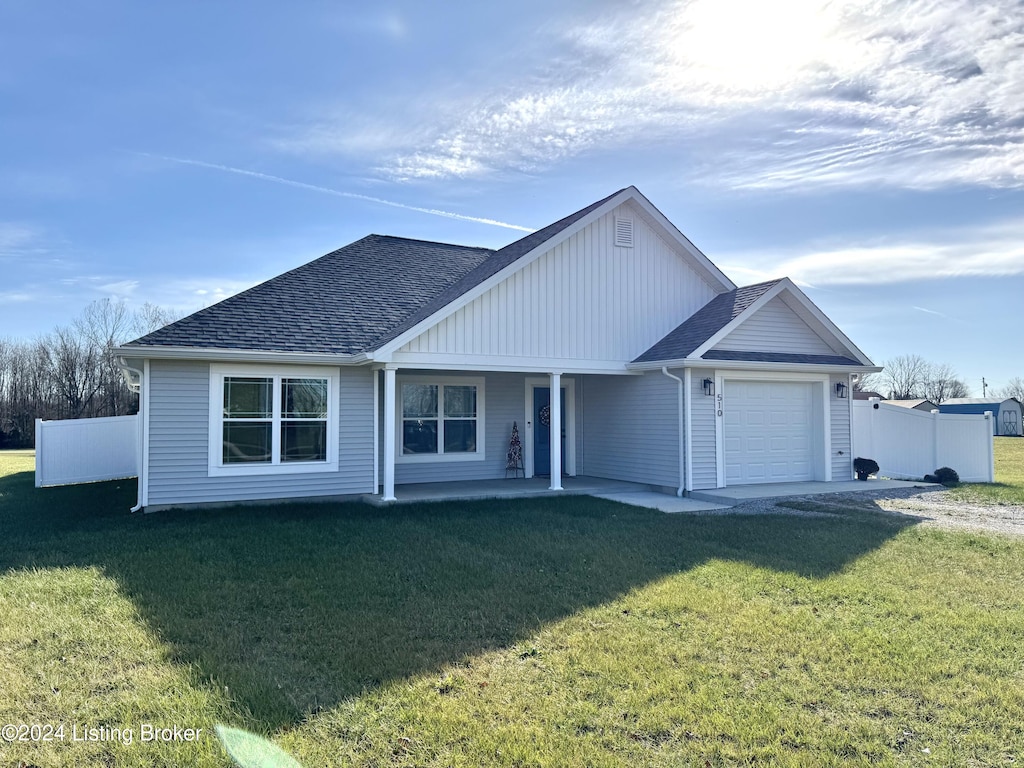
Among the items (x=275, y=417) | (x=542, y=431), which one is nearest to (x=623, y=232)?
(x=542, y=431)

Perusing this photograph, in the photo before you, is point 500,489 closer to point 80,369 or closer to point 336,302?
point 336,302

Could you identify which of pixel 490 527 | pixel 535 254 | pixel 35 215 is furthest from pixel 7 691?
pixel 35 215

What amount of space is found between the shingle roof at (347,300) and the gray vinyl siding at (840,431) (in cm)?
642

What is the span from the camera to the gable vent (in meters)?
13.9

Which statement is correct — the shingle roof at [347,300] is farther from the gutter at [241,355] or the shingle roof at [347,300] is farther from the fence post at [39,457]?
the fence post at [39,457]

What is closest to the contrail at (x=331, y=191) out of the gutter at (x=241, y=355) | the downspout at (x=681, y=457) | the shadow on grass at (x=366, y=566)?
the gutter at (x=241, y=355)

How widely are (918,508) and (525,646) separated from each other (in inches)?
365

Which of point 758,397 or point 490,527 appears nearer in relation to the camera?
point 490,527

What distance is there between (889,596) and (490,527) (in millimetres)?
5040

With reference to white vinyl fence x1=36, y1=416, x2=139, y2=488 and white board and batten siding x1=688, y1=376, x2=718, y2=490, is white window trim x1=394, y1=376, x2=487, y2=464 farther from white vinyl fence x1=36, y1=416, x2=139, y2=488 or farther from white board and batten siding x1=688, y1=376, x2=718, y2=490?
white vinyl fence x1=36, y1=416, x2=139, y2=488

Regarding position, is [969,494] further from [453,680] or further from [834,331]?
[453,680]

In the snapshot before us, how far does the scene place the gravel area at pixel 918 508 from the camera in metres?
9.85

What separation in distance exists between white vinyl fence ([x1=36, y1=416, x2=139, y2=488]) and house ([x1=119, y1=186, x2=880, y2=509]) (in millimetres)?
6979

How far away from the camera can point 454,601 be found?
19.7 feet
